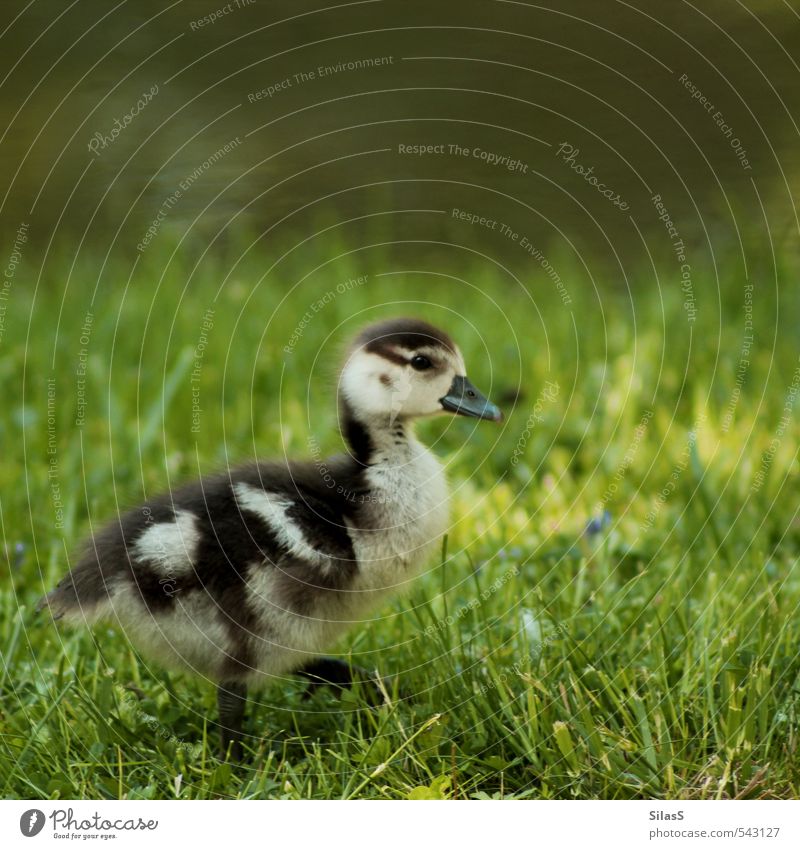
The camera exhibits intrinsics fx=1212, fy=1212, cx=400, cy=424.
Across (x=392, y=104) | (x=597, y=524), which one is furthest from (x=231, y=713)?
(x=392, y=104)

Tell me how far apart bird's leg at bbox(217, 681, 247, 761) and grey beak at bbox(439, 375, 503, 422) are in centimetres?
59

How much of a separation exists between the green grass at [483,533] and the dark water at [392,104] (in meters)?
0.55

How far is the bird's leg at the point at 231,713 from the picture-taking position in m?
2.02

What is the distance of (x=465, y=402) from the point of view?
2074 mm

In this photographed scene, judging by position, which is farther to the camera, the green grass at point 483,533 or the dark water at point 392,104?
the dark water at point 392,104

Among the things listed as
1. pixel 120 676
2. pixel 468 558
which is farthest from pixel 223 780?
pixel 468 558

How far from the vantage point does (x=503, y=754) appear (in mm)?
1964

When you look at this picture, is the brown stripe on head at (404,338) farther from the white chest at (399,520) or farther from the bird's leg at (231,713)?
the bird's leg at (231,713)

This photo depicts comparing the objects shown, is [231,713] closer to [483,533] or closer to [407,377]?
[407,377]

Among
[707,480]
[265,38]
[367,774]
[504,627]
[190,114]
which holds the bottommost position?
[367,774]

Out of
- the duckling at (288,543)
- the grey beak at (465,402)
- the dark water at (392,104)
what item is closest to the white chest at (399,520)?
the duckling at (288,543)

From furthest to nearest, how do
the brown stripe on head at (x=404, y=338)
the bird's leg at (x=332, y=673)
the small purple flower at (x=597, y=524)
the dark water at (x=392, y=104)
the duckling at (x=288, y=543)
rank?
the small purple flower at (x=597, y=524)
the dark water at (x=392, y=104)
the bird's leg at (x=332, y=673)
the brown stripe on head at (x=404, y=338)
the duckling at (x=288, y=543)
